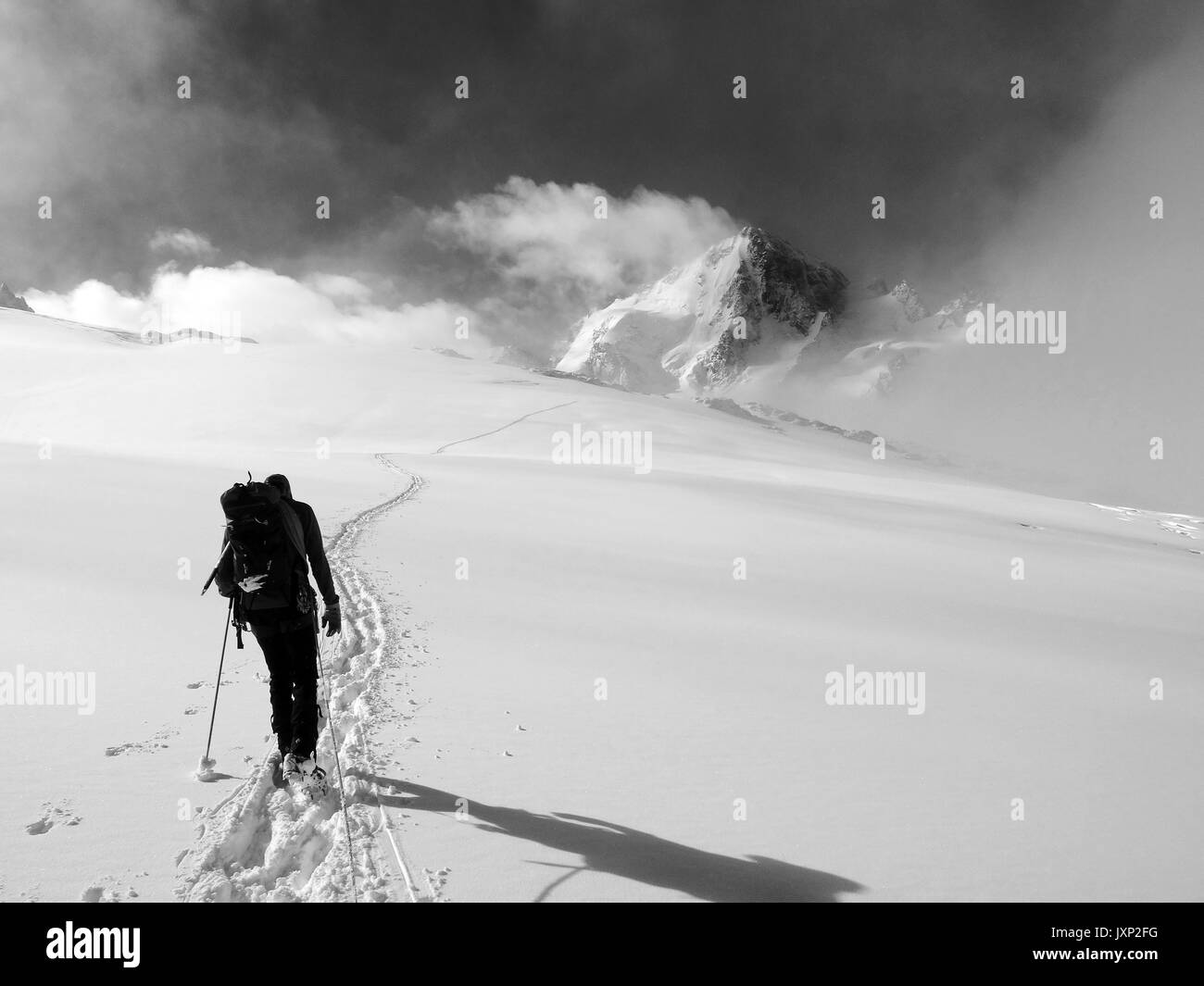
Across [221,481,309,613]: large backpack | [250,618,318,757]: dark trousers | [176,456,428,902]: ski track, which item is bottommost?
[176,456,428,902]: ski track

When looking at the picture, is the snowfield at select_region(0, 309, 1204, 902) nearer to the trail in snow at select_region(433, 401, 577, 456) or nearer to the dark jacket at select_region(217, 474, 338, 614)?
the dark jacket at select_region(217, 474, 338, 614)

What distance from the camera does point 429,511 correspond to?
17.9m

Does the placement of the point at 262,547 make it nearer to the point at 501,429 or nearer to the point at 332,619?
the point at 332,619

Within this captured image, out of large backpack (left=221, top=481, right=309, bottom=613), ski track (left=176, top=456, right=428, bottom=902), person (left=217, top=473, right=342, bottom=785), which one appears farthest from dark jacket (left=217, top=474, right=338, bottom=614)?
ski track (left=176, top=456, right=428, bottom=902)

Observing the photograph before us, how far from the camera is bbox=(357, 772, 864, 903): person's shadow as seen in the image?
3.66 meters

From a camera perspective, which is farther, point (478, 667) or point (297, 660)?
point (478, 667)

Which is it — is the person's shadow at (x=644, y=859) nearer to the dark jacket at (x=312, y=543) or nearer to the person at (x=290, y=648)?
the person at (x=290, y=648)

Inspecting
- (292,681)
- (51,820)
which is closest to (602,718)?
(292,681)

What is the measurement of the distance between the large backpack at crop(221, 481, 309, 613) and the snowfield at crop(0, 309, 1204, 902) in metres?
1.29

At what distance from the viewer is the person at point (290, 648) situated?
4.36 metres

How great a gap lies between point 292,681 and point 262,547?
1011mm
